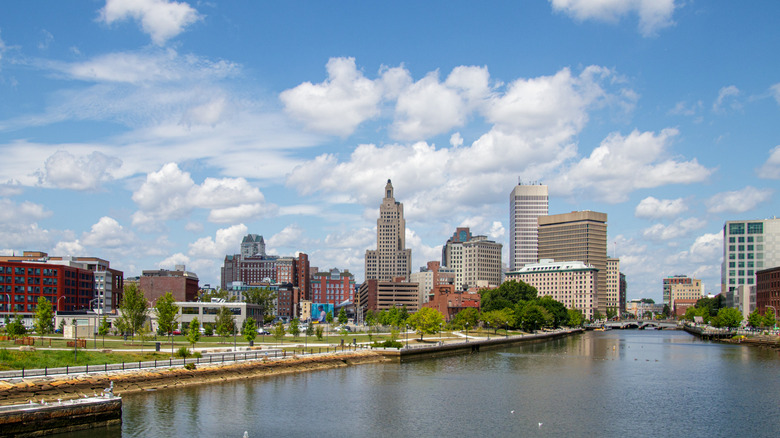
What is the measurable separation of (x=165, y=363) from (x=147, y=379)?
21.0 feet

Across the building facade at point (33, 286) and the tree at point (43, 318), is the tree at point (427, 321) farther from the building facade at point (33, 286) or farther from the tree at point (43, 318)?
the building facade at point (33, 286)

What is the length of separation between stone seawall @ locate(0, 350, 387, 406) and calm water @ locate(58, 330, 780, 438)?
2.18m

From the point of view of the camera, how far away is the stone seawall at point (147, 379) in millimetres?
55537

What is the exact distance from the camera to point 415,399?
70188 millimetres

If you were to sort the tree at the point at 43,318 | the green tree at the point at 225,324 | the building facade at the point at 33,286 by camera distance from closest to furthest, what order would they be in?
the tree at the point at 43,318 → the green tree at the point at 225,324 → the building facade at the point at 33,286

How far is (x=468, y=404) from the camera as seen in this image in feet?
221

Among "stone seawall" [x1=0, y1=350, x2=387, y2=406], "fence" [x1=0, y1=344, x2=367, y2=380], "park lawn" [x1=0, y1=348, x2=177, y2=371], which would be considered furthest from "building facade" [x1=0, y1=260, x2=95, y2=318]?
"stone seawall" [x1=0, y1=350, x2=387, y2=406]

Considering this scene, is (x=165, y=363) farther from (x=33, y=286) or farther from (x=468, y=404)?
(x=33, y=286)

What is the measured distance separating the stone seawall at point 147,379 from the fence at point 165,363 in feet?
5.04

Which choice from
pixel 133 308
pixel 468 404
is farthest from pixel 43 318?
pixel 468 404

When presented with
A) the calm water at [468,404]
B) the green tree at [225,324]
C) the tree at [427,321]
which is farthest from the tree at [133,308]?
the tree at [427,321]

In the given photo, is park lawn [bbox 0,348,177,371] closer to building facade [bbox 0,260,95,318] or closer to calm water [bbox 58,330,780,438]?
calm water [bbox 58,330,780,438]

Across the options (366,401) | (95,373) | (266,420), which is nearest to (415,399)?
(366,401)

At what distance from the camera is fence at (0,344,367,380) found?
60.4m
